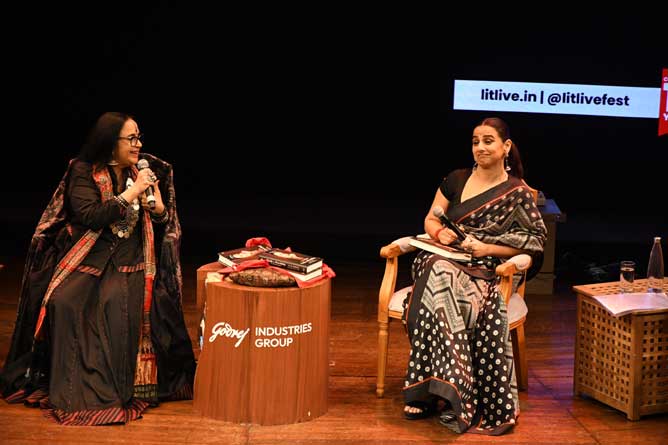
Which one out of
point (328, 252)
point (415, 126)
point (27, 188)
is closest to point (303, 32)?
point (415, 126)

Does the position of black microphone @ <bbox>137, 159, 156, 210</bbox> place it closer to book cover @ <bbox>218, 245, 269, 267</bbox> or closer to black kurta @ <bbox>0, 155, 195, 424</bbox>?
black kurta @ <bbox>0, 155, 195, 424</bbox>

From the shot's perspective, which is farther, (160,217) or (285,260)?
(160,217)

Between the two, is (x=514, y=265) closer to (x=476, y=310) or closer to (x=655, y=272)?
(x=476, y=310)

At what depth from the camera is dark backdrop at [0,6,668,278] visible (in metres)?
7.87

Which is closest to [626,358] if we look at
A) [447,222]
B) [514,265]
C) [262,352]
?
[514,265]

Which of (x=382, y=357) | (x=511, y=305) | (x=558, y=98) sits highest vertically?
(x=558, y=98)

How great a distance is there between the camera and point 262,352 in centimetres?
421

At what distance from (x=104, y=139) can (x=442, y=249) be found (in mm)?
1501

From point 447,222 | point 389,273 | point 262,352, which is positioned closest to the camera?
point 262,352

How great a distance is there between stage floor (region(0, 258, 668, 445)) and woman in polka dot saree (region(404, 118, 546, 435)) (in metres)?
0.13

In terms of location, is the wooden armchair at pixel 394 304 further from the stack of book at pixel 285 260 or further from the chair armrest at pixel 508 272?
the stack of book at pixel 285 260

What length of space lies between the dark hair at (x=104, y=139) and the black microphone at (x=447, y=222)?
4.47ft

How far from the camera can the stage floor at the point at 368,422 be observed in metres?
4.19

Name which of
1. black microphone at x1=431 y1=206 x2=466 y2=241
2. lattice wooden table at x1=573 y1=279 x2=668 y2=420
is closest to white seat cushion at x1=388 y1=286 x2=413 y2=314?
black microphone at x1=431 y1=206 x2=466 y2=241
